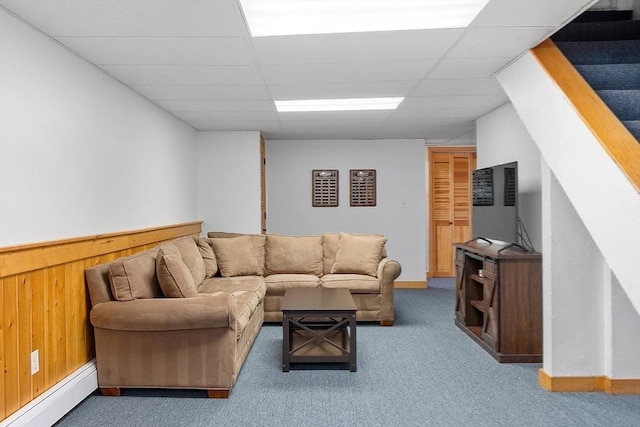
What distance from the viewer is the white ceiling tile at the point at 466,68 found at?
2.82 meters

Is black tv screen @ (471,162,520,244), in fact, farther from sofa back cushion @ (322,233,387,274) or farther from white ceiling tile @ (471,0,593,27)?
white ceiling tile @ (471,0,593,27)

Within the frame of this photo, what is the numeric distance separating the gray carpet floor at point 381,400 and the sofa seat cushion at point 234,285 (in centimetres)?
69

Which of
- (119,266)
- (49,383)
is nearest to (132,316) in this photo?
(119,266)

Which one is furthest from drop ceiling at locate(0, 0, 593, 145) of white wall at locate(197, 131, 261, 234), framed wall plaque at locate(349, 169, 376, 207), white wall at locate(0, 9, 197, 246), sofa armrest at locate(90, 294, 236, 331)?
framed wall plaque at locate(349, 169, 376, 207)

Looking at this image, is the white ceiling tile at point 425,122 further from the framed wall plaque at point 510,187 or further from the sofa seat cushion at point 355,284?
the sofa seat cushion at point 355,284

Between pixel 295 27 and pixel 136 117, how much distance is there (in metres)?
2.00

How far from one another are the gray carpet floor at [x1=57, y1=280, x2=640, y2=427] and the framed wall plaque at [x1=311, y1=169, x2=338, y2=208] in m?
3.13

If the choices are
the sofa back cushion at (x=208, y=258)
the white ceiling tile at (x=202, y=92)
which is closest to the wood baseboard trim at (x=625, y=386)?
the white ceiling tile at (x=202, y=92)

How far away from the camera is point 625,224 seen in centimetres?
168

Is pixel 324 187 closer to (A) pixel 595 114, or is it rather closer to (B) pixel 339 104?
(B) pixel 339 104

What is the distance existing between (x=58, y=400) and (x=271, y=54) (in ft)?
8.38

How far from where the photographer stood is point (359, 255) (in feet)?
15.2

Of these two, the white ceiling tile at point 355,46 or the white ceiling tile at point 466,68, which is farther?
the white ceiling tile at point 466,68

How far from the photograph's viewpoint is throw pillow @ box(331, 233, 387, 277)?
4.58 metres
